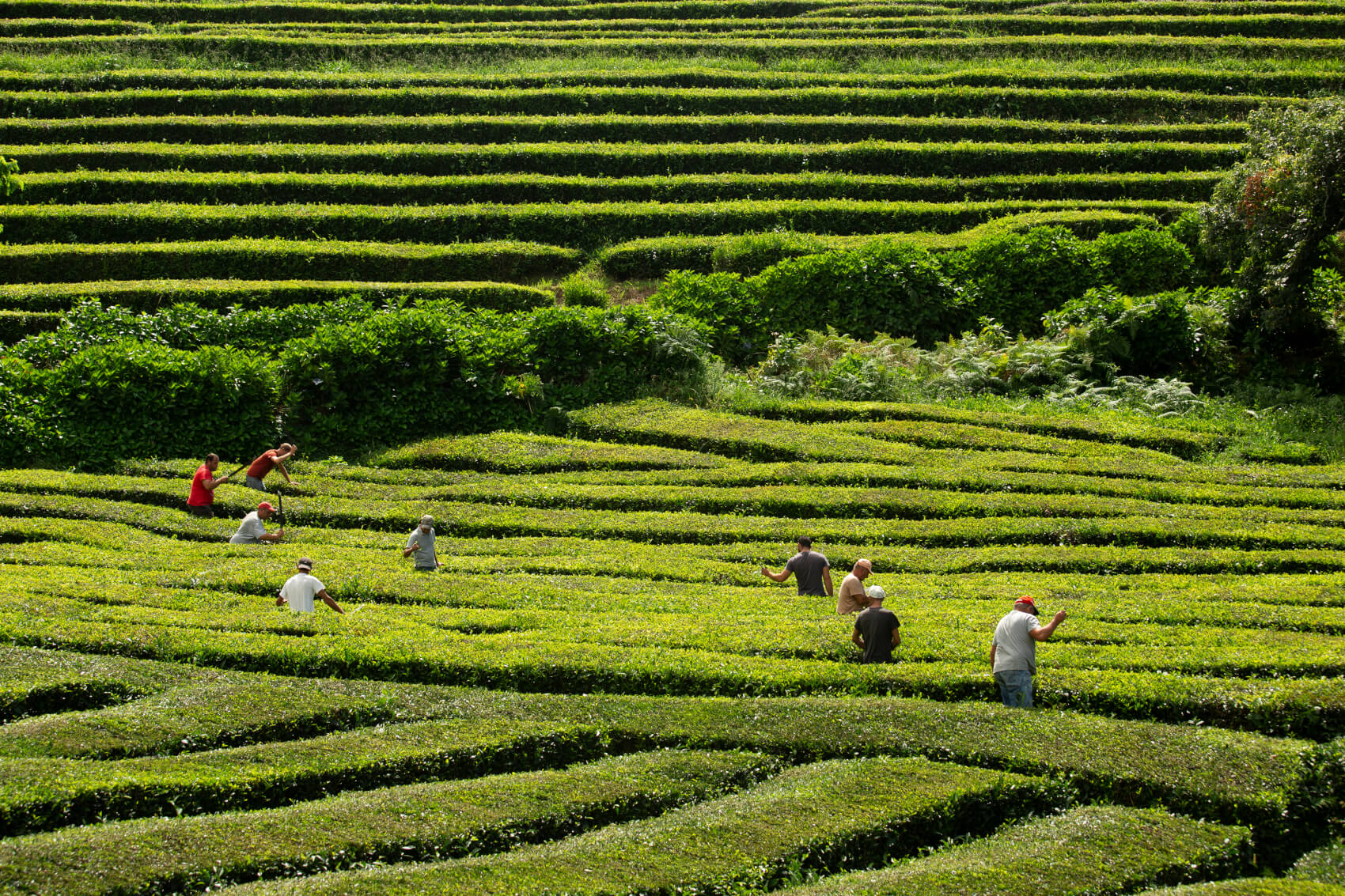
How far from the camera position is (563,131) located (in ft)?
108

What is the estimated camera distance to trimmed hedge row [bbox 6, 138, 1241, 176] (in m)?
30.6

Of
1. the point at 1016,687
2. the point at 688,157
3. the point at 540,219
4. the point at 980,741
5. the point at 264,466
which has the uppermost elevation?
the point at 688,157

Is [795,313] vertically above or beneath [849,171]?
beneath

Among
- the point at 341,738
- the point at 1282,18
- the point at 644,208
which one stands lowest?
the point at 341,738

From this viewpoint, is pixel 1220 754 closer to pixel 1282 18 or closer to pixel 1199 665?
pixel 1199 665

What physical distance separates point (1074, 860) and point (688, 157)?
25932 mm

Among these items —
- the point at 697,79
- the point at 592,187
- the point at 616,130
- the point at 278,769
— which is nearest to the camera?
the point at 278,769

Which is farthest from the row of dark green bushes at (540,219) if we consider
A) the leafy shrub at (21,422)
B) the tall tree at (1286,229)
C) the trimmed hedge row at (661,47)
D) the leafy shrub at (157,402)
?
the trimmed hedge row at (661,47)

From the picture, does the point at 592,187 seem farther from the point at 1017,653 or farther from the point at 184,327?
the point at 1017,653

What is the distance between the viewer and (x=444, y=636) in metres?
11.9

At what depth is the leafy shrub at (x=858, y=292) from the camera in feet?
78.4

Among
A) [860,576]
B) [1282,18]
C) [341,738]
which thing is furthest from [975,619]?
[1282,18]

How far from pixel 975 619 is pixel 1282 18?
35789mm

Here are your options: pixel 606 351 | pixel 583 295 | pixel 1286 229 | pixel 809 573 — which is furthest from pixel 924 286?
pixel 809 573
